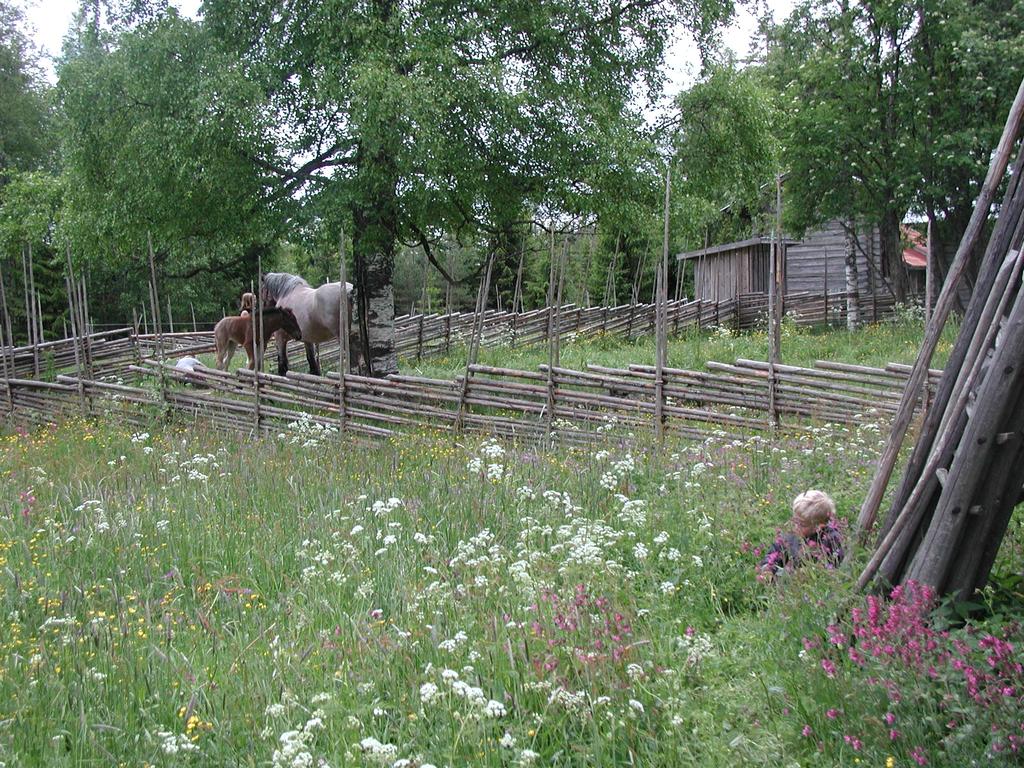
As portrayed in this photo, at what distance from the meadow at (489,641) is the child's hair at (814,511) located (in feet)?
0.70

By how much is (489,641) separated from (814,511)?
1698 mm

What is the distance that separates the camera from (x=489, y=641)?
3293 millimetres

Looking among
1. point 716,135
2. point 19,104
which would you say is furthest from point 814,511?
point 19,104

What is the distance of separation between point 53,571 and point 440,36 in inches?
335

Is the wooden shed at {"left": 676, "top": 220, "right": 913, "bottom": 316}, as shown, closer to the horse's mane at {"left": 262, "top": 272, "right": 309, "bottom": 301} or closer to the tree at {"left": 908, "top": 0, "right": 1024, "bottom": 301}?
the tree at {"left": 908, "top": 0, "right": 1024, "bottom": 301}

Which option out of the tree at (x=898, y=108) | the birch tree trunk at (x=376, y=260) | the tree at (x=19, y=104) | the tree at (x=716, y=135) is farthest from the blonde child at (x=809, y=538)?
the tree at (x=19, y=104)

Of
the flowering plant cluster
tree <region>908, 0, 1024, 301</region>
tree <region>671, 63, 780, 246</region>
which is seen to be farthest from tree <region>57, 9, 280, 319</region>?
tree <region>908, 0, 1024, 301</region>

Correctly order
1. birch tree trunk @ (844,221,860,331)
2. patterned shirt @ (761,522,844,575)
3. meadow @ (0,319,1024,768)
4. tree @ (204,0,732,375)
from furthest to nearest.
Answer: birch tree trunk @ (844,221,860,331), tree @ (204,0,732,375), patterned shirt @ (761,522,844,575), meadow @ (0,319,1024,768)

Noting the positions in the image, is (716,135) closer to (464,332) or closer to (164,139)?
(164,139)

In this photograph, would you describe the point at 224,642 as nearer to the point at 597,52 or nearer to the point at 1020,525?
the point at 1020,525

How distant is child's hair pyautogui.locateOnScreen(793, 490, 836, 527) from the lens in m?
4.14

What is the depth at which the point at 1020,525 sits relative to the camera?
4309 mm

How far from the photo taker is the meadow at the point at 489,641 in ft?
9.02

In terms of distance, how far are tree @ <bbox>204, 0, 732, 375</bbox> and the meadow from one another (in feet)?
20.5
